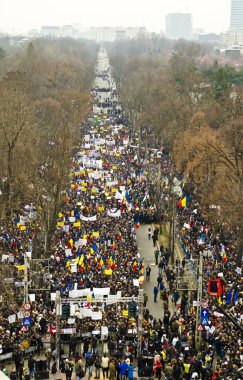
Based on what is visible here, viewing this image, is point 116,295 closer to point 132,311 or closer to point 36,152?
point 132,311

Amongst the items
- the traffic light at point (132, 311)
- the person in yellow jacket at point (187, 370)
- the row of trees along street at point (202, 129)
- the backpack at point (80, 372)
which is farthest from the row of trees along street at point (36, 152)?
the person in yellow jacket at point (187, 370)

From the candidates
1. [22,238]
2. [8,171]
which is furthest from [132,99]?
[22,238]

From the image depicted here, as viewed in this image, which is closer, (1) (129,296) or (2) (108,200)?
(1) (129,296)

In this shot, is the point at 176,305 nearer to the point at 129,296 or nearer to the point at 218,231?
the point at 129,296

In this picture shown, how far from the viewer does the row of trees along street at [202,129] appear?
31375mm

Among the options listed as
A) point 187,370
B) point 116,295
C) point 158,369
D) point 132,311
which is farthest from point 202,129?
point 187,370

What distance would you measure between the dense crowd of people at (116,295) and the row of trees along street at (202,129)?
173 cm

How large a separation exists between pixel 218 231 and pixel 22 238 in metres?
10.6

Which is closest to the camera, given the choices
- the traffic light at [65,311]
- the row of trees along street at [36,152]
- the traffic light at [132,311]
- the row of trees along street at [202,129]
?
the traffic light at [65,311]

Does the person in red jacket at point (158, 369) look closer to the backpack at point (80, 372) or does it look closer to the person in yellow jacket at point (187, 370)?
the person in yellow jacket at point (187, 370)

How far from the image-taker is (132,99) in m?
73.5

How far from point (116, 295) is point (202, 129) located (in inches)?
889

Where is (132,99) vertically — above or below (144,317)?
above

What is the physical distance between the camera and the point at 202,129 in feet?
138
